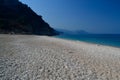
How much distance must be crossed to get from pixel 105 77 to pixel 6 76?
5.25m

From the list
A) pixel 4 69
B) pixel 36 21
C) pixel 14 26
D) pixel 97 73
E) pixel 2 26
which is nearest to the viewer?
pixel 4 69

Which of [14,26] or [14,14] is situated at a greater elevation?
[14,14]

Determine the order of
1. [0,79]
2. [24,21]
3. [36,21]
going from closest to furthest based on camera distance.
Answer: [0,79]
[24,21]
[36,21]

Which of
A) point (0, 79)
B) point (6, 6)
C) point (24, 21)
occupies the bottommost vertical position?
point (0, 79)

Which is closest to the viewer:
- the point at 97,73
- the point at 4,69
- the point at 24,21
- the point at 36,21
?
the point at 4,69

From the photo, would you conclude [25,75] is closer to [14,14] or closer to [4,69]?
[4,69]

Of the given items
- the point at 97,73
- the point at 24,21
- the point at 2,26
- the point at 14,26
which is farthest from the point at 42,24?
the point at 97,73

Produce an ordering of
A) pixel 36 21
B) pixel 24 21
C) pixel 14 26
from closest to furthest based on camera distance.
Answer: pixel 14 26 < pixel 24 21 < pixel 36 21

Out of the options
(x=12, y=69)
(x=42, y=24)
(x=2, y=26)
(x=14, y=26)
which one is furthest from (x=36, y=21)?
(x=12, y=69)

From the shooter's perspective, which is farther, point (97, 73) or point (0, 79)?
point (97, 73)

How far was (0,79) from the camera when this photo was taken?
7.93 m

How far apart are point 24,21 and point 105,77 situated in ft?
360

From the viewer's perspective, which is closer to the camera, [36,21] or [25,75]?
[25,75]

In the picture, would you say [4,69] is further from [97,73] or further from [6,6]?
[6,6]
